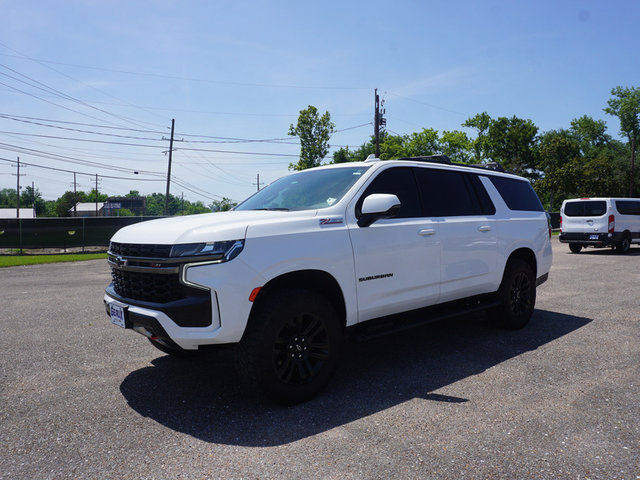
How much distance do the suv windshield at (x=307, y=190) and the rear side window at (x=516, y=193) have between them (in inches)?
90.0

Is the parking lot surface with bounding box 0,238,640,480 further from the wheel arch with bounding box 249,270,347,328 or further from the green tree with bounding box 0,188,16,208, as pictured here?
the green tree with bounding box 0,188,16,208

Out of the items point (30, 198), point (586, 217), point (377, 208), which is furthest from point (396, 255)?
point (30, 198)

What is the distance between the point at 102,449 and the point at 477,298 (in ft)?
13.1

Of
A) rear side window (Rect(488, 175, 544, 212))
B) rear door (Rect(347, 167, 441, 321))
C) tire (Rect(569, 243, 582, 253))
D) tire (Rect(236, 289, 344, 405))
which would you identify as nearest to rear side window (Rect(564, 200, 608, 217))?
tire (Rect(569, 243, 582, 253))

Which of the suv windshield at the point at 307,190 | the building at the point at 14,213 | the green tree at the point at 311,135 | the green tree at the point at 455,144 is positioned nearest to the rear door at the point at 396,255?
the suv windshield at the point at 307,190

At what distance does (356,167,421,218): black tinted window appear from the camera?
4225 millimetres

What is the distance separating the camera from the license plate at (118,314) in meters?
3.47

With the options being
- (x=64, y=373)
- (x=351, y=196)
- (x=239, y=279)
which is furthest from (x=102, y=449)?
(x=351, y=196)

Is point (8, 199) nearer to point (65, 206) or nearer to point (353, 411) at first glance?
point (65, 206)

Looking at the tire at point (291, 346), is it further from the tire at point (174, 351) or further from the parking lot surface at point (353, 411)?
the tire at point (174, 351)

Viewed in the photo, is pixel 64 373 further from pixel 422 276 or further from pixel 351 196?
pixel 422 276

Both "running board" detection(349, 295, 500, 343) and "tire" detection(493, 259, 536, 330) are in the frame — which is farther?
"tire" detection(493, 259, 536, 330)

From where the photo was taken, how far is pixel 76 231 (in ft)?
73.4

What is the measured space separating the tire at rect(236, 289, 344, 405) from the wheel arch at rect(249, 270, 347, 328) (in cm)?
7
